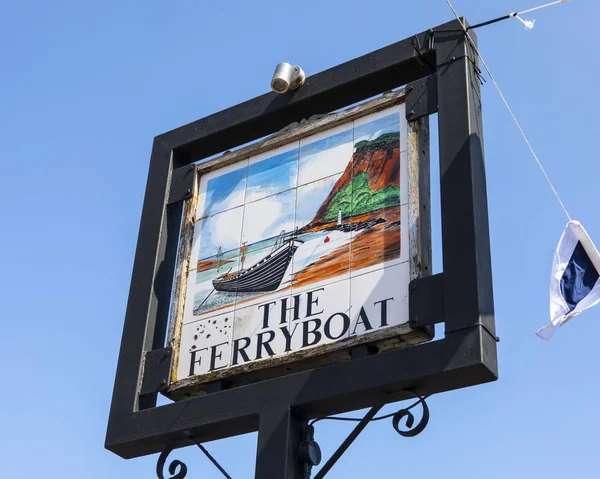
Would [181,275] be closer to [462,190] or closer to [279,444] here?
[279,444]

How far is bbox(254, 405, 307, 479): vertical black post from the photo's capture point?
5.78 m

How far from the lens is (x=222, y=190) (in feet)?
24.6

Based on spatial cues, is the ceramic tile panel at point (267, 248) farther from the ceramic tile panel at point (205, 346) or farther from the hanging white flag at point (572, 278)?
the hanging white flag at point (572, 278)

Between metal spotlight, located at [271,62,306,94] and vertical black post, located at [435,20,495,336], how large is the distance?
1.08m

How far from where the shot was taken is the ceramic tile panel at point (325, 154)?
22.8ft

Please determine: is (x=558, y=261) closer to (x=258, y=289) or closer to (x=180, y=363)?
(x=258, y=289)

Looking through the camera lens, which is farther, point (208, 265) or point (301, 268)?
point (208, 265)

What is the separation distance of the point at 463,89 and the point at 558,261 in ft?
4.43

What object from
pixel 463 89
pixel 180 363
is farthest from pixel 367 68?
pixel 180 363

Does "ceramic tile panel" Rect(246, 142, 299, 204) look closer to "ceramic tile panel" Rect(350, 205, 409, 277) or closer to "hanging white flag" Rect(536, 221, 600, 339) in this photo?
"ceramic tile panel" Rect(350, 205, 409, 277)

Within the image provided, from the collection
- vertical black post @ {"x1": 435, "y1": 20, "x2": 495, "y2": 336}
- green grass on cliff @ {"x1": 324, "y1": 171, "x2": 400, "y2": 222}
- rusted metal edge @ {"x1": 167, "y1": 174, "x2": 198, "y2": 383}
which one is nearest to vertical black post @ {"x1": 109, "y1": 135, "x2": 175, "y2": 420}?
rusted metal edge @ {"x1": 167, "y1": 174, "x2": 198, "y2": 383}

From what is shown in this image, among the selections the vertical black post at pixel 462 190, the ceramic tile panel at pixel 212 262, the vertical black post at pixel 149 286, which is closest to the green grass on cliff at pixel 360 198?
the vertical black post at pixel 462 190

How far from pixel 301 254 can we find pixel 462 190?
3.90 feet

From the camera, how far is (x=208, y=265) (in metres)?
7.18
